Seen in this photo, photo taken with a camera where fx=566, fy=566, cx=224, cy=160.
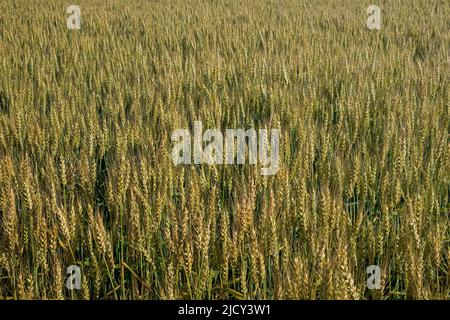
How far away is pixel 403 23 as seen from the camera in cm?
657

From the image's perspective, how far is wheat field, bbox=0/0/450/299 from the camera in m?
1.52

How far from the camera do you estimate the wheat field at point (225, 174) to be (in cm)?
152

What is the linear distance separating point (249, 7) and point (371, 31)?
2646 mm

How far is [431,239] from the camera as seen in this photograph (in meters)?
1.60

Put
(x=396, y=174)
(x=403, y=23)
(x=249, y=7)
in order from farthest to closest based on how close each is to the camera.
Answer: (x=249, y=7) → (x=403, y=23) → (x=396, y=174)

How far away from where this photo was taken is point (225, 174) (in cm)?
218

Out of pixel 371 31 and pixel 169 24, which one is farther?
pixel 169 24

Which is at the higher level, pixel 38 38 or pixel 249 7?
pixel 249 7

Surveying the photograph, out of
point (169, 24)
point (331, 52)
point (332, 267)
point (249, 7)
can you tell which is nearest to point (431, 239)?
point (332, 267)

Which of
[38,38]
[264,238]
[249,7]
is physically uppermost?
[249,7]

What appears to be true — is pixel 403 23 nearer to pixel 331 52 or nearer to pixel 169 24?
pixel 331 52

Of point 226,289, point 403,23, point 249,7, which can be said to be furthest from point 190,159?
point 249,7
